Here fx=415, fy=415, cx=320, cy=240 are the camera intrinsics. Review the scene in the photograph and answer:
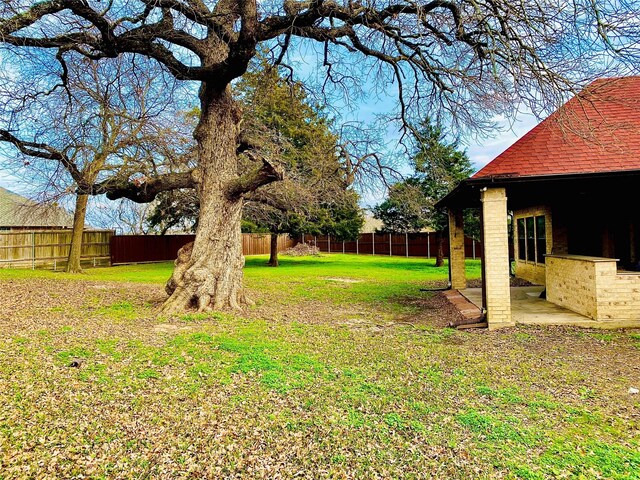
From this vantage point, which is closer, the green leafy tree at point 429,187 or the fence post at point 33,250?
the green leafy tree at point 429,187

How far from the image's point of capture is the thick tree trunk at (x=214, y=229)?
7852mm

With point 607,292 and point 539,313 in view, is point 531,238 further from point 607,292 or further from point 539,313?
point 607,292

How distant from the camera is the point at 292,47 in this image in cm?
887

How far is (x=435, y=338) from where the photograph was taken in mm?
6391

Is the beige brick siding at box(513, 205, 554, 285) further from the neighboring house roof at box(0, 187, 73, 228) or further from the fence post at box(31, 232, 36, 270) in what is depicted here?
the fence post at box(31, 232, 36, 270)

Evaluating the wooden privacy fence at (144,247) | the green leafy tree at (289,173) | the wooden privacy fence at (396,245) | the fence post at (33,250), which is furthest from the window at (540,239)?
the fence post at (33,250)

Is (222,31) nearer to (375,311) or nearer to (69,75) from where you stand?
(69,75)

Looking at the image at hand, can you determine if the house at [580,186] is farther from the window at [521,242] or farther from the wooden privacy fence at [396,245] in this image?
the wooden privacy fence at [396,245]

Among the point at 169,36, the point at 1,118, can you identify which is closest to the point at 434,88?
the point at 169,36

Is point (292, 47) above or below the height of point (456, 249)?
above

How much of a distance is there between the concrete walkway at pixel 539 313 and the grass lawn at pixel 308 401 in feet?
1.25

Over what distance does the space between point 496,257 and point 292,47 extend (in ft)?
19.6

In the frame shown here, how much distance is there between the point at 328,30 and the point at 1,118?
22.9 ft

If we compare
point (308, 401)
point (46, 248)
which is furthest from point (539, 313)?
point (46, 248)
